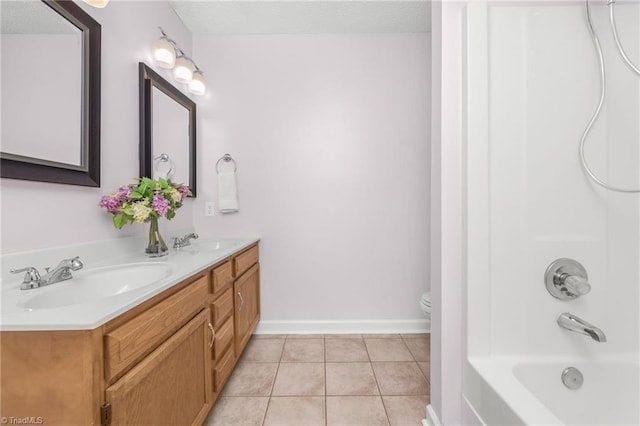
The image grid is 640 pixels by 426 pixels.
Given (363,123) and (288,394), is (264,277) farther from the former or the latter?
(363,123)

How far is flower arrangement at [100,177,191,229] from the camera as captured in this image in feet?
4.03

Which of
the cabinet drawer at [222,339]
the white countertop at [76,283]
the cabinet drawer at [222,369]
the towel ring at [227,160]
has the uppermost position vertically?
the towel ring at [227,160]

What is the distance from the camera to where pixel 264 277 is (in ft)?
7.30

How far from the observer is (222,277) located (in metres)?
1.38

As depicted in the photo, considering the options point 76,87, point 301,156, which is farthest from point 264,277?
point 76,87

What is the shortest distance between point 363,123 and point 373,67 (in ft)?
1.56

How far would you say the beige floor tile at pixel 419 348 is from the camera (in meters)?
1.84

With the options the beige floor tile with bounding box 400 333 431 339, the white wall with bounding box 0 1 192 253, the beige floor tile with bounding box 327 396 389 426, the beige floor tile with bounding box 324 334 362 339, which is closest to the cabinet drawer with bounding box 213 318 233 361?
the beige floor tile with bounding box 327 396 389 426

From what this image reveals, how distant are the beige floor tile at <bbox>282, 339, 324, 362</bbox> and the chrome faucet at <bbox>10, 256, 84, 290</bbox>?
4.44 feet

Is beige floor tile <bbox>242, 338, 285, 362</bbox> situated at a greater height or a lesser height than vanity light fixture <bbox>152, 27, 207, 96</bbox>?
lesser

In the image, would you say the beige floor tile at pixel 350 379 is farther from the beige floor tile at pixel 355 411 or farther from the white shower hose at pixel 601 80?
the white shower hose at pixel 601 80

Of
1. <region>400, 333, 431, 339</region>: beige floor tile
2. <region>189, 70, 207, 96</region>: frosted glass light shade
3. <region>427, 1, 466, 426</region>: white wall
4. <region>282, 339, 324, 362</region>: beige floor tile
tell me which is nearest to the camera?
<region>427, 1, 466, 426</region>: white wall

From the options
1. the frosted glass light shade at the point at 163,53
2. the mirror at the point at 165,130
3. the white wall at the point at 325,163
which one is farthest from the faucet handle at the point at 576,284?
the frosted glass light shade at the point at 163,53

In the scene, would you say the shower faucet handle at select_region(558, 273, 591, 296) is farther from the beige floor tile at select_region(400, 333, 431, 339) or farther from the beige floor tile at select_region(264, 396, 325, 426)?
the beige floor tile at select_region(400, 333, 431, 339)
